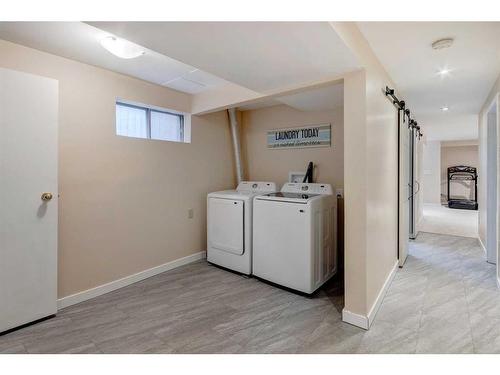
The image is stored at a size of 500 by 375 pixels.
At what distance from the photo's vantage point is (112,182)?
2.70 m

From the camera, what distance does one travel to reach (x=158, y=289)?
274 cm

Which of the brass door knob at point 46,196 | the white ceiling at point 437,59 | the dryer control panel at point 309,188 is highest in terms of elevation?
the white ceiling at point 437,59

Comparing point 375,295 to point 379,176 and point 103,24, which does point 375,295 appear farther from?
point 103,24

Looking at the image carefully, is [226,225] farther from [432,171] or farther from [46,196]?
[432,171]

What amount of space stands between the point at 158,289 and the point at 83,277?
0.69m

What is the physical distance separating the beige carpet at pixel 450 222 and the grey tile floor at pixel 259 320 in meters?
2.48

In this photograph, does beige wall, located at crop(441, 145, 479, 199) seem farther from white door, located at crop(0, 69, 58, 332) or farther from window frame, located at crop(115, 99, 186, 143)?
white door, located at crop(0, 69, 58, 332)

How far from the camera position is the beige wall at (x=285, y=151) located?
11.4 feet

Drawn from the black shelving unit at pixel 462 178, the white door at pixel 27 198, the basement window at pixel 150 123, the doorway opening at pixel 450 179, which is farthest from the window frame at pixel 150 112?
the black shelving unit at pixel 462 178

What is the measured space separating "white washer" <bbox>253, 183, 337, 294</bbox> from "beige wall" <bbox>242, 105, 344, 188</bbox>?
58 cm

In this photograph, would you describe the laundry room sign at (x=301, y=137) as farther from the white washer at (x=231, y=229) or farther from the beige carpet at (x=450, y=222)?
the beige carpet at (x=450, y=222)

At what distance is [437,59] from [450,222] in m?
5.12
